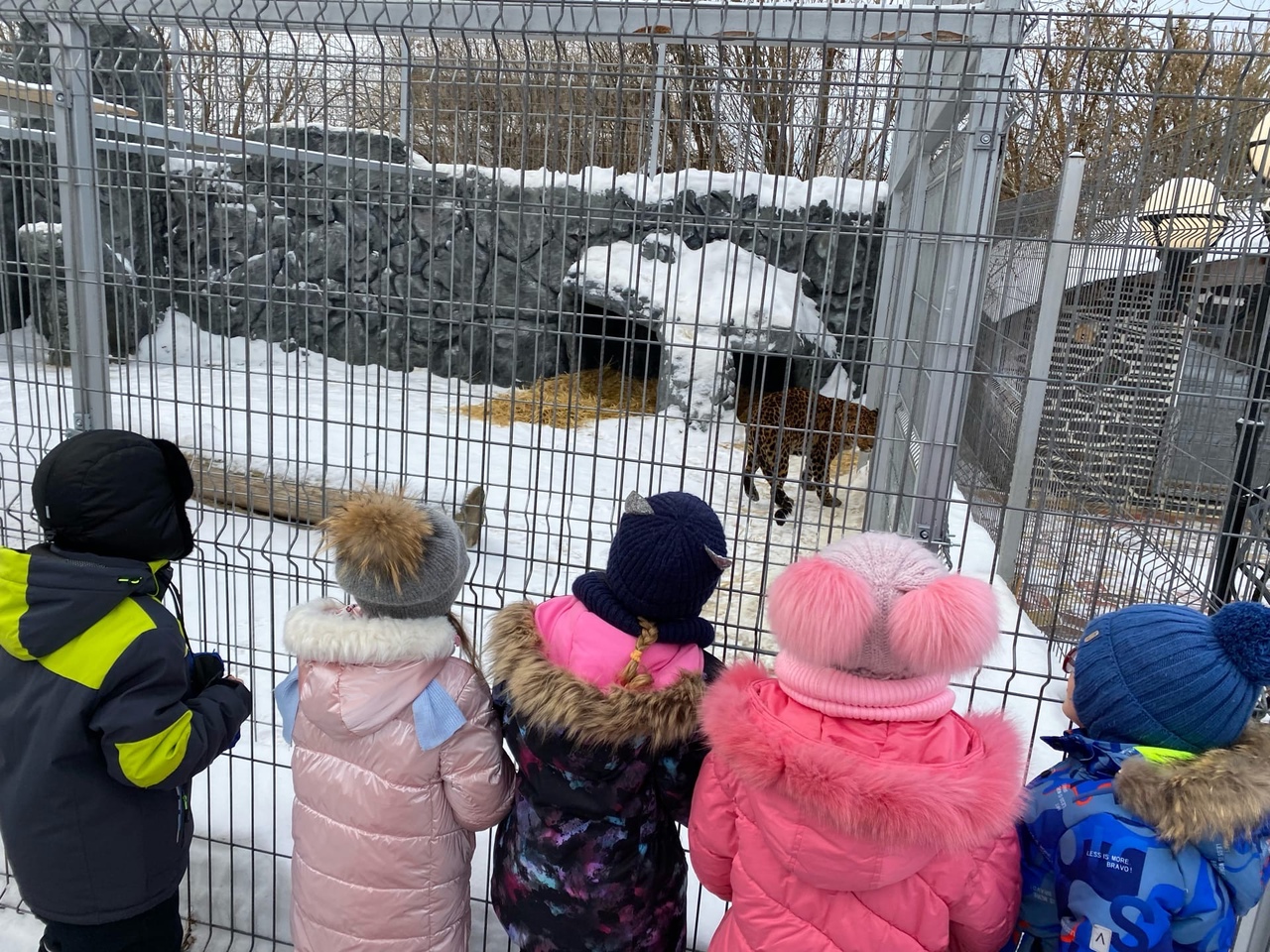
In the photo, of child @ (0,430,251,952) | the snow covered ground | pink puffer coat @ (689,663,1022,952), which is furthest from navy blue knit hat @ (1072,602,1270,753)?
child @ (0,430,251,952)

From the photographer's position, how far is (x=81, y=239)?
2393 millimetres

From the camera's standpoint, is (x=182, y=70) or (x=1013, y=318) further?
(x=1013, y=318)

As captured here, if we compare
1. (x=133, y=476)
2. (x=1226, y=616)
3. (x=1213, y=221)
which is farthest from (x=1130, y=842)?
(x=133, y=476)

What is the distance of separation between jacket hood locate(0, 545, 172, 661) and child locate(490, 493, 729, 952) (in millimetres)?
650

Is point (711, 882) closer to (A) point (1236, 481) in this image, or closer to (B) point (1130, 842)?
(B) point (1130, 842)

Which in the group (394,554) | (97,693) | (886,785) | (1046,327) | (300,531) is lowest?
(300,531)

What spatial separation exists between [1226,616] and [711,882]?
87 cm

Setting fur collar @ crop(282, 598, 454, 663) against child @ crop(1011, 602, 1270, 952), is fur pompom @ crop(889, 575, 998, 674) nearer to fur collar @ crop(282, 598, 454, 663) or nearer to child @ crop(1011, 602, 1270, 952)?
child @ crop(1011, 602, 1270, 952)

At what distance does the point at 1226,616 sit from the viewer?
4.04 ft

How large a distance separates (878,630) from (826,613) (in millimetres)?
81

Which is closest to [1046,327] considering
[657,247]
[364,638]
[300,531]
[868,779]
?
[657,247]

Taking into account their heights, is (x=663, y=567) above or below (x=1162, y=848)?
above

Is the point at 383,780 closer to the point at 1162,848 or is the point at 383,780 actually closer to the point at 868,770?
the point at 868,770

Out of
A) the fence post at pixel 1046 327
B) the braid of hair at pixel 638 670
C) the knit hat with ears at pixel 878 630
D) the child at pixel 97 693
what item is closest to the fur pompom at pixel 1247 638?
the knit hat with ears at pixel 878 630
